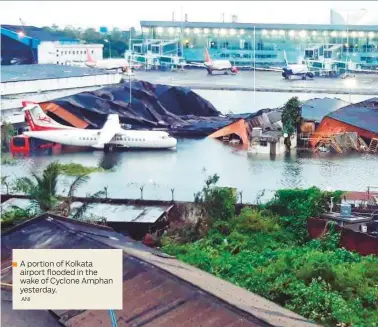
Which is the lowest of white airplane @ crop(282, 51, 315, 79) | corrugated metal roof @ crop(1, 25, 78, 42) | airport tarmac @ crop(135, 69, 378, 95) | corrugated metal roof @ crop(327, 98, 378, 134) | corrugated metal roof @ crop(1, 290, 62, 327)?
corrugated metal roof @ crop(1, 290, 62, 327)

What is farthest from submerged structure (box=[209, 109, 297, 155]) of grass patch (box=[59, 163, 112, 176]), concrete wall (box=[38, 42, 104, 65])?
concrete wall (box=[38, 42, 104, 65])

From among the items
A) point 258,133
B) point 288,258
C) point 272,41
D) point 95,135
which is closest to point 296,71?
point 272,41

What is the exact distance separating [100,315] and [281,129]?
5.77 feet

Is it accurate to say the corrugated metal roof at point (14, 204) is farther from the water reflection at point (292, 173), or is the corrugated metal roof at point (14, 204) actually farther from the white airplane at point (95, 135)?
the water reflection at point (292, 173)

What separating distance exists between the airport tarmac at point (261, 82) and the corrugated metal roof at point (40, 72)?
0.35m

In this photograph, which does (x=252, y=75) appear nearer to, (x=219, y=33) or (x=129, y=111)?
(x=219, y=33)

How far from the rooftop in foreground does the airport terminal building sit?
3.41ft

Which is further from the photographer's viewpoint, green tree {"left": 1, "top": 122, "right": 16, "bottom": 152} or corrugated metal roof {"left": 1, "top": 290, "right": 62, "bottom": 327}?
green tree {"left": 1, "top": 122, "right": 16, "bottom": 152}

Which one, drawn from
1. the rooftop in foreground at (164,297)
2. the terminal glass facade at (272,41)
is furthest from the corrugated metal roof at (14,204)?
the terminal glass facade at (272,41)

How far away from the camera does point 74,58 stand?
4.80 meters

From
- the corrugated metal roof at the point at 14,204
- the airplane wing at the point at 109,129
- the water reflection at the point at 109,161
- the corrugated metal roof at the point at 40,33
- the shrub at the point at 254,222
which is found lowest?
the shrub at the point at 254,222

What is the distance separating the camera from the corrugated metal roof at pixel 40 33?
14.1 feet

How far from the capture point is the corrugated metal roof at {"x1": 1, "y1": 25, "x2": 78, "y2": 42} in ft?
14.1
